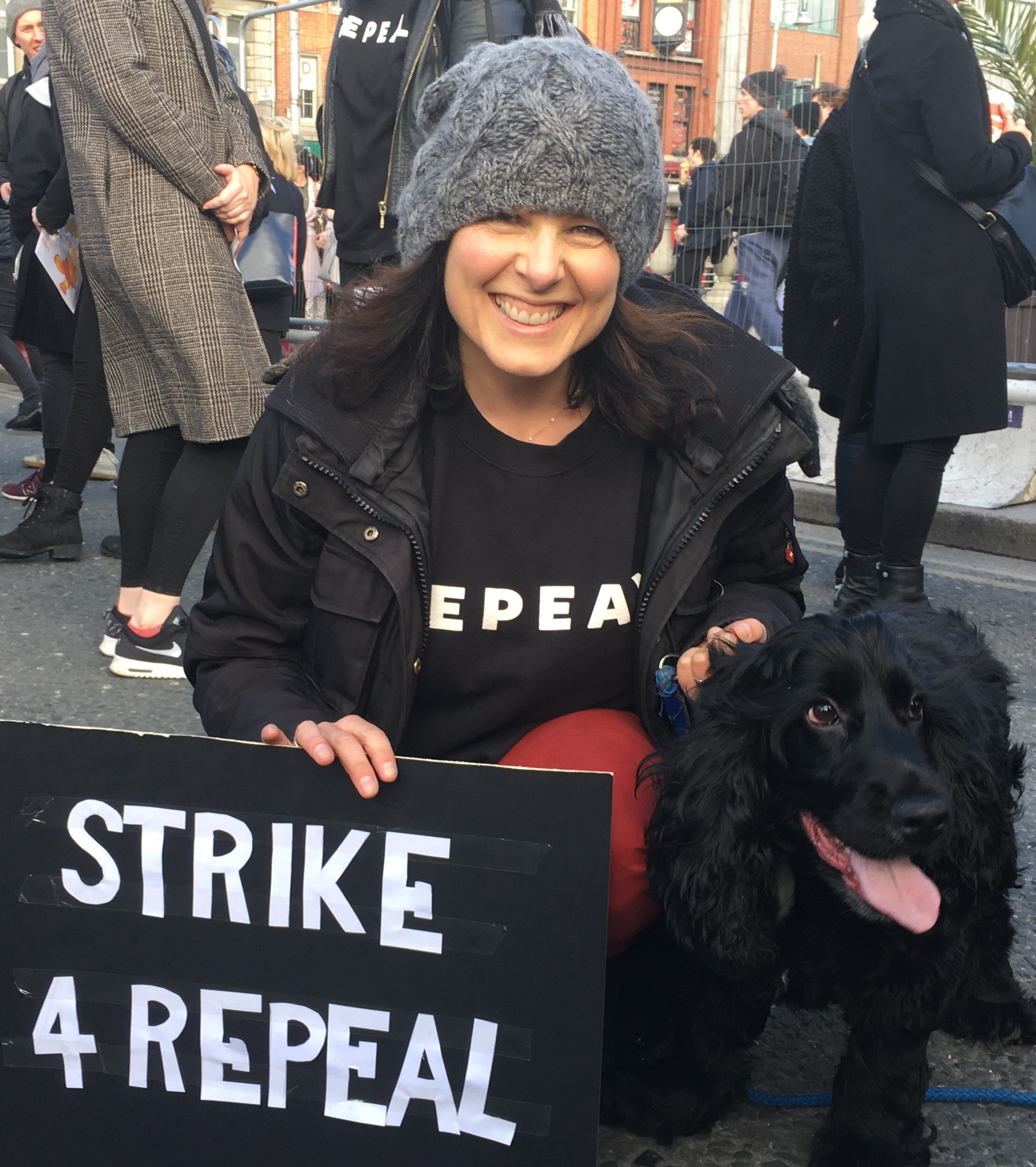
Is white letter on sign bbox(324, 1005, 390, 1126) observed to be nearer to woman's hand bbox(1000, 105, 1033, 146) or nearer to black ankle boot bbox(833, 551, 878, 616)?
black ankle boot bbox(833, 551, 878, 616)

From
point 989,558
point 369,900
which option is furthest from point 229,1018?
point 989,558

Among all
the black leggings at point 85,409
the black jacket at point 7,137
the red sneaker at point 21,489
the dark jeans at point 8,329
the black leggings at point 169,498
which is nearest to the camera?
the black leggings at point 169,498

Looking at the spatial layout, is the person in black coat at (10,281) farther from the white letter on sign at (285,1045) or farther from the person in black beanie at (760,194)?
the white letter on sign at (285,1045)

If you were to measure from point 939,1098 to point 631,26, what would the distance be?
692 centimetres

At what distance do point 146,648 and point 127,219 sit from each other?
3.82ft

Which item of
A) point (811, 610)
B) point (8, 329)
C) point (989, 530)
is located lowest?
point (989, 530)

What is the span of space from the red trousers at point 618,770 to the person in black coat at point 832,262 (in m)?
2.61

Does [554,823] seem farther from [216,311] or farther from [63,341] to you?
[63,341]

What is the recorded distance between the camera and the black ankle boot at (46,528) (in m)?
4.80

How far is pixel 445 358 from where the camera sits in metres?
2.10

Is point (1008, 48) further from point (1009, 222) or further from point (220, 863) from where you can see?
point (220, 863)

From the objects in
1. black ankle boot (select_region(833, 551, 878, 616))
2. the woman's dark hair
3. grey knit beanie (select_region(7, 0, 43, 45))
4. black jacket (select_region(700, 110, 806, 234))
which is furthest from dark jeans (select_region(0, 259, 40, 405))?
the woman's dark hair

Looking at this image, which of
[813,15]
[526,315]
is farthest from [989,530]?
[526,315]

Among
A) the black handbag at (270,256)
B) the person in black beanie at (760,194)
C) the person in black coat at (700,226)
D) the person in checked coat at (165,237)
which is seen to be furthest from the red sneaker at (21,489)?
the person in black beanie at (760,194)
